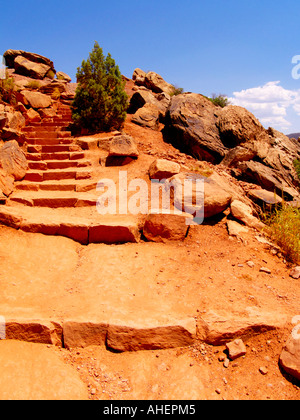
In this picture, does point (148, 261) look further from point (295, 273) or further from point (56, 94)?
point (56, 94)

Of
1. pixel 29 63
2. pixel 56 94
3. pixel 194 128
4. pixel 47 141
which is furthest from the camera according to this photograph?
pixel 29 63

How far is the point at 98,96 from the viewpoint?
8.05 m

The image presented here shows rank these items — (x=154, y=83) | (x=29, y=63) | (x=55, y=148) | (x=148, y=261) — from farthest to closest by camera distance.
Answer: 1. (x=154, y=83)
2. (x=29, y=63)
3. (x=55, y=148)
4. (x=148, y=261)

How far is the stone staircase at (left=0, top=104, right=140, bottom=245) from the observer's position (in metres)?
3.91

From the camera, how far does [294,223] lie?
4031mm

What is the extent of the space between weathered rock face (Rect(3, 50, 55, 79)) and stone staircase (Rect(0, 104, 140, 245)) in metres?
8.81

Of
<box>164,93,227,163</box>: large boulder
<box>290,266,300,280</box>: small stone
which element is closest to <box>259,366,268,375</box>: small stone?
<box>290,266,300,280</box>: small stone

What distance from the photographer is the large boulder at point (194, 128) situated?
7616 millimetres

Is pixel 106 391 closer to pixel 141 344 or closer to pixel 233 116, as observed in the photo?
pixel 141 344

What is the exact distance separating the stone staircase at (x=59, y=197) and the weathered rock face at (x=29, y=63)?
8.81 meters

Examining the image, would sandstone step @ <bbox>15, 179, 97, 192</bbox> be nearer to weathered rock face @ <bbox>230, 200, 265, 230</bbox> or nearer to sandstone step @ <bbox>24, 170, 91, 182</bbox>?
sandstone step @ <bbox>24, 170, 91, 182</bbox>

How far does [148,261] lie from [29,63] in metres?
16.7

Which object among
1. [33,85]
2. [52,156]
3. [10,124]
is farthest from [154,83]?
[52,156]
